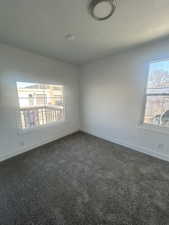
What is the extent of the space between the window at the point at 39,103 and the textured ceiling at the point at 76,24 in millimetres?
989

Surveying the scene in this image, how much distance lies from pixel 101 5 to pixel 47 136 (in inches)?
121

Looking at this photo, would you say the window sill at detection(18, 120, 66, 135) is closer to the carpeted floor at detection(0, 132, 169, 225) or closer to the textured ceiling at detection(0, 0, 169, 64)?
the carpeted floor at detection(0, 132, 169, 225)

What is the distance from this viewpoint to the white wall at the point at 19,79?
2178mm

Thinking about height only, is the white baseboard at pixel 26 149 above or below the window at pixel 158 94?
below

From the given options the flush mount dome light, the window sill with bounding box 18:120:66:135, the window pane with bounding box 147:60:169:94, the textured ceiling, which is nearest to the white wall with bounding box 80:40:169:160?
the window pane with bounding box 147:60:169:94

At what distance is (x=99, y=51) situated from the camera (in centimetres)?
252

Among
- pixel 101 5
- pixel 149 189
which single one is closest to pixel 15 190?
pixel 149 189

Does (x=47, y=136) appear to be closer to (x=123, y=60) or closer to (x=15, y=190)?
(x=15, y=190)

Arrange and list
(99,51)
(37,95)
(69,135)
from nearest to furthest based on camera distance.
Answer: (99,51), (37,95), (69,135)

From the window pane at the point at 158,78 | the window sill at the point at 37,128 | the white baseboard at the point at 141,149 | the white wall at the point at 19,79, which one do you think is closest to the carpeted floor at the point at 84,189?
the white baseboard at the point at 141,149

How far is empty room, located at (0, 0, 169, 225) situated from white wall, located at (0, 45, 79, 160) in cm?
2

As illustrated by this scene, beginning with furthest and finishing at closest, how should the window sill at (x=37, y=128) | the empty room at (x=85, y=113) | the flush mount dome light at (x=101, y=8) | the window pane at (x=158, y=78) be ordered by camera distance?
1. the window sill at (x=37, y=128)
2. the window pane at (x=158, y=78)
3. the empty room at (x=85, y=113)
4. the flush mount dome light at (x=101, y=8)

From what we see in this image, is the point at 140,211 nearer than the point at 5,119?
Yes

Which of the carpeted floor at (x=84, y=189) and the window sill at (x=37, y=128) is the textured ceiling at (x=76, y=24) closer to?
the window sill at (x=37, y=128)
